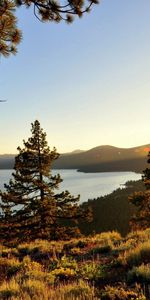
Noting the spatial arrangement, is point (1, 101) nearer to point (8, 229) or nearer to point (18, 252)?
point (18, 252)

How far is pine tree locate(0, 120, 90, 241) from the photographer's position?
28.8 meters

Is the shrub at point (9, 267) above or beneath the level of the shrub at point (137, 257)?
beneath

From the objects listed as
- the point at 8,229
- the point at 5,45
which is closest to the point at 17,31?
the point at 5,45

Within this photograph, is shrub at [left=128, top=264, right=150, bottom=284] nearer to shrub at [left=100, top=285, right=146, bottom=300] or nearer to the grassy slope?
the grassy slope

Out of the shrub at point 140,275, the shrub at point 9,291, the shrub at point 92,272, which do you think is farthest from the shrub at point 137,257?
the shrub at point 9,291

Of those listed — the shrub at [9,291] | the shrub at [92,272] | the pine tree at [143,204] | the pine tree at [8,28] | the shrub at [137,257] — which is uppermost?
the pine tree at [8,28]

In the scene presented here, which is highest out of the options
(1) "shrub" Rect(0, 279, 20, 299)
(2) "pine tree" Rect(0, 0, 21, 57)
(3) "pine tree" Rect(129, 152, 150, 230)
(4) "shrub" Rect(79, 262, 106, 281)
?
(2) "pine tree" Rect(0, 0, 21, 57)

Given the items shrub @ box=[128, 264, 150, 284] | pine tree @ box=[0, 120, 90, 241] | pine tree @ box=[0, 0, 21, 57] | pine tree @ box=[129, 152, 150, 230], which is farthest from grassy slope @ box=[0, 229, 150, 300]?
pine tree @ box=[129, 152, 150, 230]

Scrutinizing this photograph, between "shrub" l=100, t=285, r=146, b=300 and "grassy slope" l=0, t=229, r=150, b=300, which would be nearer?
"shrub" l=100, t=285, r=146, b=300

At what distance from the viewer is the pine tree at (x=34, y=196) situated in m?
28.8

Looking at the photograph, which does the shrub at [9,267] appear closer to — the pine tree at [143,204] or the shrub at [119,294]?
the shrub at [119,294]

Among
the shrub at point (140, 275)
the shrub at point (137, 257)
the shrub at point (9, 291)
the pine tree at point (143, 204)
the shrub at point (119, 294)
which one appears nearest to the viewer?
the shrub at point (119, 294)

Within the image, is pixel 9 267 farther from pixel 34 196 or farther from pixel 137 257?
pixel 34 196

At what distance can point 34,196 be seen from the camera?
29.2m
